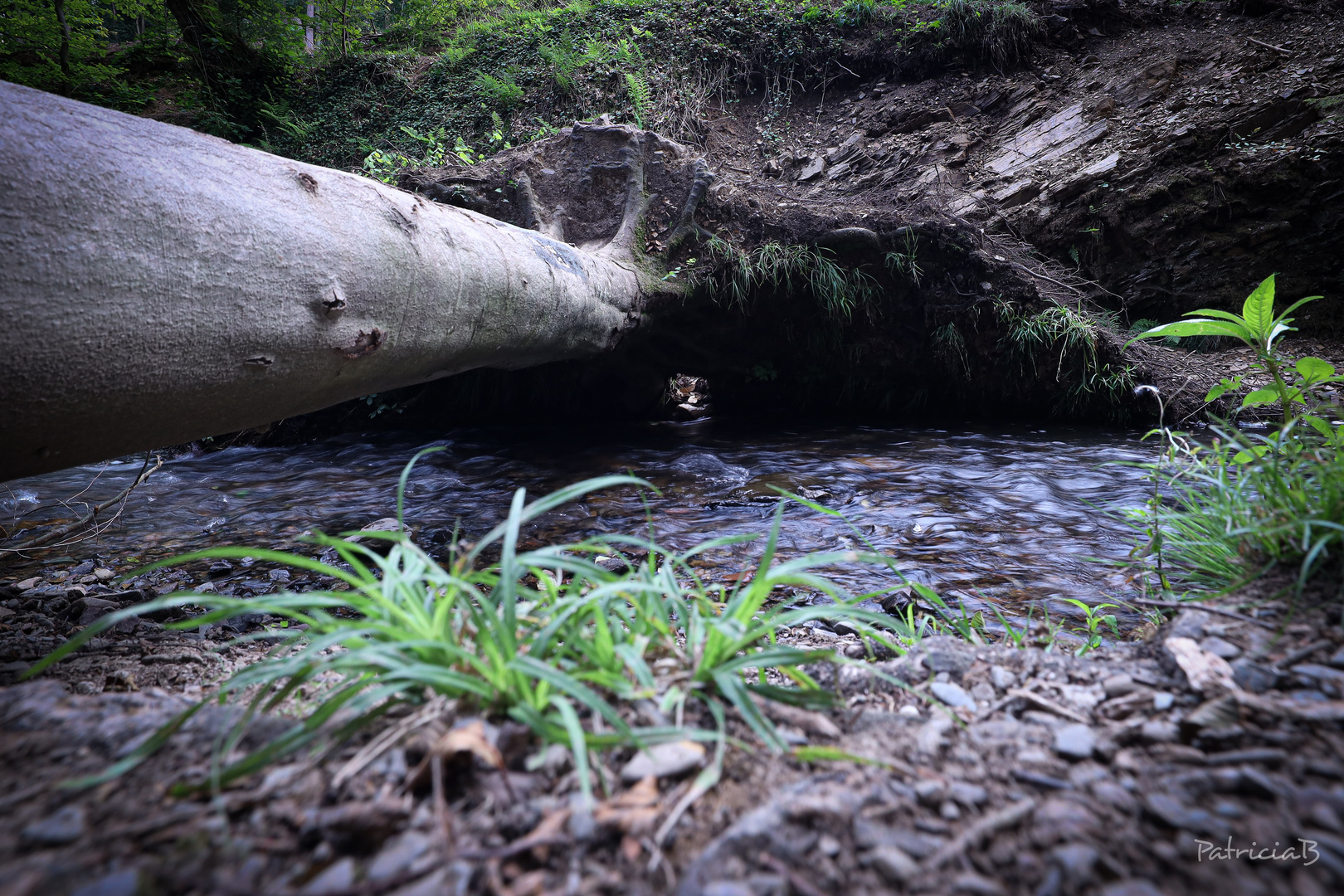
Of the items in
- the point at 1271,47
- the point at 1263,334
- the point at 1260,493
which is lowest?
the point at 1260,493

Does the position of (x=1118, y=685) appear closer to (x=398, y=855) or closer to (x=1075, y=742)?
(x=1075, y=742)

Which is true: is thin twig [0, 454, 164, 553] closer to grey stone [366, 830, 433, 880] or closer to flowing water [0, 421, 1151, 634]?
flowing water [0, 421, 1151, 634]

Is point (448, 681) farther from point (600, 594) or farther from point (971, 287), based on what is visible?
point (971, 287)

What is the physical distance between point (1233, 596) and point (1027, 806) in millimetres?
927

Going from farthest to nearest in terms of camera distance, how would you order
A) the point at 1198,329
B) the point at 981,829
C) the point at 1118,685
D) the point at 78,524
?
the point at 78,524 → the point at 1198,329 → the point at 1118,685 → the point at 981,829

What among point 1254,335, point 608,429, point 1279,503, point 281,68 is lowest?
point 608,429

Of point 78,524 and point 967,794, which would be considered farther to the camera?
point 78,524

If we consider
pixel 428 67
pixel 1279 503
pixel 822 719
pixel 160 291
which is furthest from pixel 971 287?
pixel 428 67

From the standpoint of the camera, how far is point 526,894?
0.65 meters

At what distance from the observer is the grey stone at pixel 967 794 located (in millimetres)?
794

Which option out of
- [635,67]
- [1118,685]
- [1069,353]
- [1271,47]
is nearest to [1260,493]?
[1118,685]

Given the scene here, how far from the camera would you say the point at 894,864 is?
69 cm

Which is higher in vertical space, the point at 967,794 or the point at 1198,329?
the point at 1198,329

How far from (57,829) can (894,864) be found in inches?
39.0
